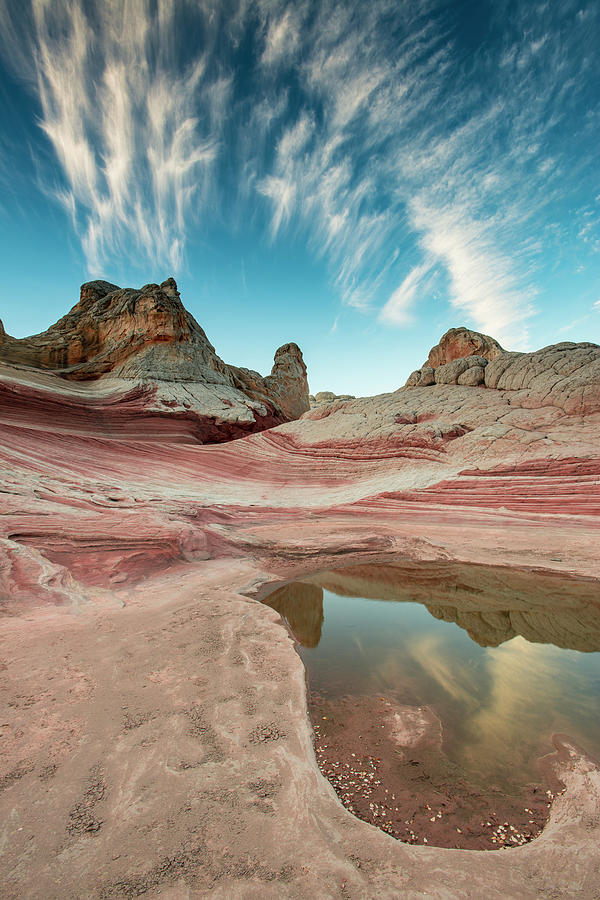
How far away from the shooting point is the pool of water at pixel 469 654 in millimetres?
3030

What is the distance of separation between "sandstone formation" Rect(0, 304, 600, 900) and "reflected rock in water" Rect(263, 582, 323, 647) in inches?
7.2

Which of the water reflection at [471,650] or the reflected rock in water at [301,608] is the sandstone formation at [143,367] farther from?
the water reflection at [471,650]

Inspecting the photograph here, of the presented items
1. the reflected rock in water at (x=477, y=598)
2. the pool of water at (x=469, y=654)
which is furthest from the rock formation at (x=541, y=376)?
the pool of water at (x=469, y=654)

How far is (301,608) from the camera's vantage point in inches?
230

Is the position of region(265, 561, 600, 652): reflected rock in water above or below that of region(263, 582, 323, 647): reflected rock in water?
above

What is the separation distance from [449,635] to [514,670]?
3.12 ft

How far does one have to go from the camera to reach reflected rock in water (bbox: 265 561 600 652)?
16.5 feet

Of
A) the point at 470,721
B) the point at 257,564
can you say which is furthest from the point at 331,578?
the point at 470,721

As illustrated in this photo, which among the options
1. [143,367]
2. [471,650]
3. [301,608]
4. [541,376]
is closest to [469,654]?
[471,650]

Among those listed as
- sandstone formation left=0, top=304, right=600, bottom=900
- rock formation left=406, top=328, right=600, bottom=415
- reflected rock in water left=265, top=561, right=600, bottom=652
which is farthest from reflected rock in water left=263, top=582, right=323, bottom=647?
rock formation left=406, top=328, right=600, bottom=415

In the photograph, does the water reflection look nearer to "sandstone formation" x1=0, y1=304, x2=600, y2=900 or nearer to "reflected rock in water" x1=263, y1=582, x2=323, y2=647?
"reflected rock in water" x1=263, y1=582, x2=323, y2=647

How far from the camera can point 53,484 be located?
1011 centimetres

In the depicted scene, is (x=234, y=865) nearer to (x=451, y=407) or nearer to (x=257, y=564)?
(x=257, y=564)

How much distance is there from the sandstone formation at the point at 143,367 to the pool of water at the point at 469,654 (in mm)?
14440
